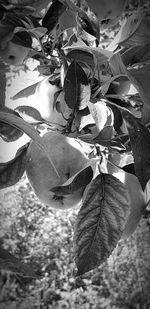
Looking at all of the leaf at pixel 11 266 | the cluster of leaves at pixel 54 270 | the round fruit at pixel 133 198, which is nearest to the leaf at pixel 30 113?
the round fruit at pixel 133 198

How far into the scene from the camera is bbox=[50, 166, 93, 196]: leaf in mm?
346

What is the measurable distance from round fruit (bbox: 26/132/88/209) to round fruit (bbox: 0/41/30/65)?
7cm

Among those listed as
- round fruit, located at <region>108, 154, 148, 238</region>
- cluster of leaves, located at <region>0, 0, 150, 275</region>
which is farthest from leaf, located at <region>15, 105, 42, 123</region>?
round fruit, located at <region>108, 154, 148, 238</region>

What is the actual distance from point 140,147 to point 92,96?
0.08m

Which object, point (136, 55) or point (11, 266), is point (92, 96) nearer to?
point (136, 55)

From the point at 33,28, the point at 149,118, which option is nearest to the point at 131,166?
the point at 149,118

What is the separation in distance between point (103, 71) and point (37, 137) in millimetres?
187

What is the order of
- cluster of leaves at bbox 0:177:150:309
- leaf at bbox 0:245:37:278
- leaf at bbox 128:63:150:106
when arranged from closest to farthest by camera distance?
leaf at bbox 0:245:37:278
leaf at bbox 128:63:150:106
cluster of leaves at bbox 0:177:150:309

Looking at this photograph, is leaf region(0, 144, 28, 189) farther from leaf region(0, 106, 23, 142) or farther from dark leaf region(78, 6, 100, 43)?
dark leaf region(78, 6, 100, 43)

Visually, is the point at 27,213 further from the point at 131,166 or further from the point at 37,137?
the point at 37,137

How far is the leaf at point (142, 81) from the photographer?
331 mm

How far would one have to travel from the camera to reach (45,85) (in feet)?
1.53

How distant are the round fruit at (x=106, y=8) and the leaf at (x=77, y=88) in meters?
0.07

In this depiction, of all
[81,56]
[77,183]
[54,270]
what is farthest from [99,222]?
[54,270]
